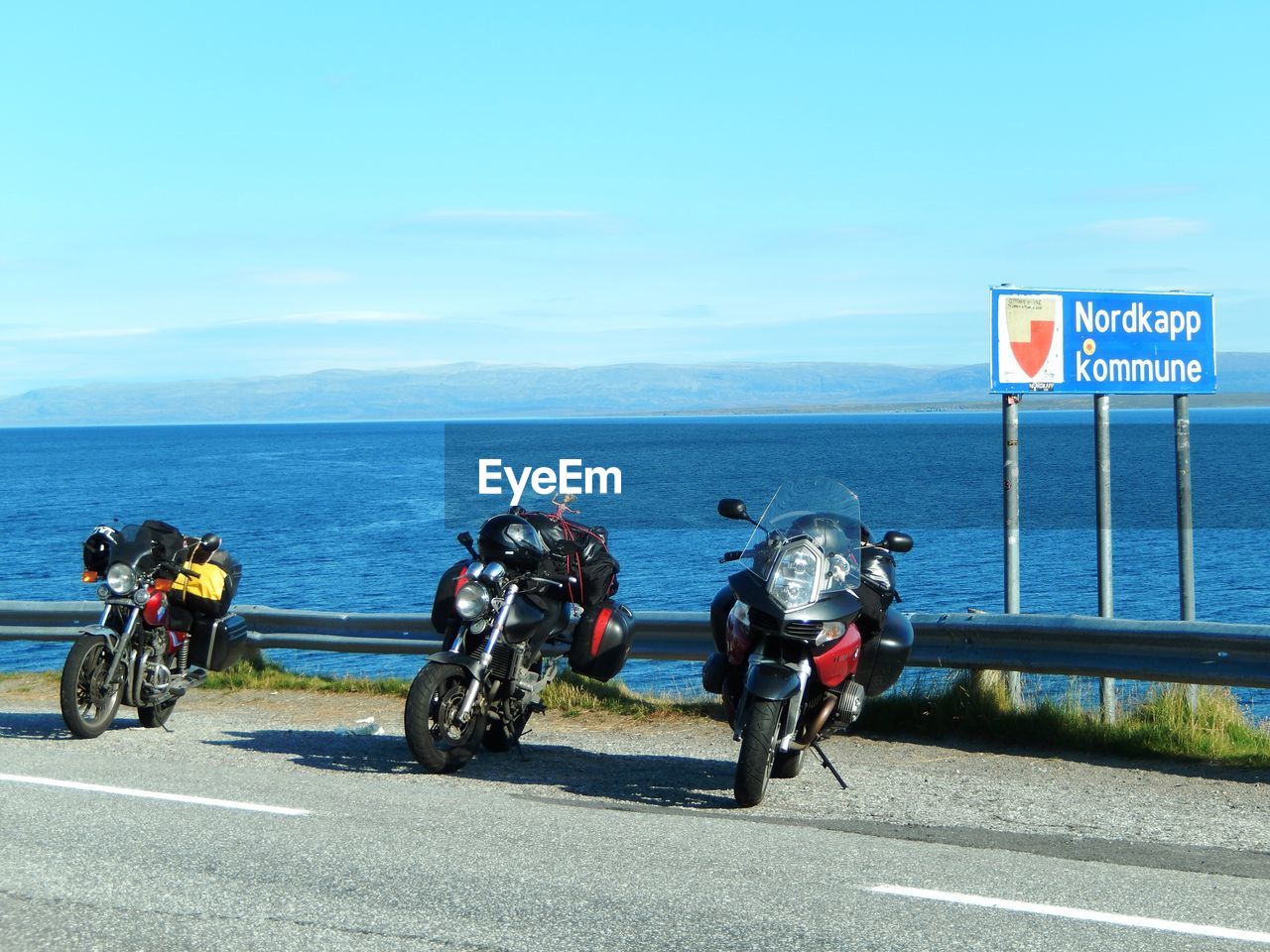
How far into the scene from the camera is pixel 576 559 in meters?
8.44

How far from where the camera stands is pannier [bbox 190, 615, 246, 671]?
31.6 feet

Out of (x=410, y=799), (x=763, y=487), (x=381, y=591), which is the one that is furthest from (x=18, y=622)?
(x=763, y=487)

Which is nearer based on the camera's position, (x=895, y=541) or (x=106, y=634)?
(x=895, y=541)

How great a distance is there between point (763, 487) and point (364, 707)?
68.9 meters

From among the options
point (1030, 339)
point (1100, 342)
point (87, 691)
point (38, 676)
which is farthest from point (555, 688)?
point (38, 676)

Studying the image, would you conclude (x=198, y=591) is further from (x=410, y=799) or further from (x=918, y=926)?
(x=918, y=926)

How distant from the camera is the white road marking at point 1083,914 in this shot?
4797 mm

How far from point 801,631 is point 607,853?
1502mm

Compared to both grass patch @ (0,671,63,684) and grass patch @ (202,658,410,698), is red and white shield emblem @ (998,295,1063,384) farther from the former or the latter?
grass patch @ (0,671,63,684)

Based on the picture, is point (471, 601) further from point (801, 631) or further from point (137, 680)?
point (137, 680)

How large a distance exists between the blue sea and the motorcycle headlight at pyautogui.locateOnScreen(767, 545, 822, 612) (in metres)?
3.16

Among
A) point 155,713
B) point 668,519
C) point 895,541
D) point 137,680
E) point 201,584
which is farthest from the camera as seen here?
point 668,519

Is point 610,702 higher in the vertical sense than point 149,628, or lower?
lower

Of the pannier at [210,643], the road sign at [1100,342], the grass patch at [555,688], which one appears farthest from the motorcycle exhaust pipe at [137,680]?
the road sign at [1100,342]
